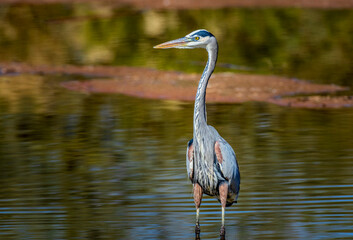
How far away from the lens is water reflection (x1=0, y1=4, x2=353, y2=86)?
21281 millimetres

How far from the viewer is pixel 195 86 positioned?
1783 centimetres

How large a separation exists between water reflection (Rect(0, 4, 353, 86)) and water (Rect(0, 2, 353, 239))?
3188 millimetres

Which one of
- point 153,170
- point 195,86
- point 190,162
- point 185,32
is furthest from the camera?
point 185,32

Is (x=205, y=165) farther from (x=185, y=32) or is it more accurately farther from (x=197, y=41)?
(x=185, y=32)

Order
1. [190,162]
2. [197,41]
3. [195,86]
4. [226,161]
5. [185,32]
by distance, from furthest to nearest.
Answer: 1. [185,32]
2. [195,86]
3. [197,41]
4. [190,162]
5. [226,161]

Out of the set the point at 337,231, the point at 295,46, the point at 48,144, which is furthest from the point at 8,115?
the point at 295,46

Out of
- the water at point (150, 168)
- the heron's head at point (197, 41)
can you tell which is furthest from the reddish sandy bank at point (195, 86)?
the heron's head at point (197, 41)

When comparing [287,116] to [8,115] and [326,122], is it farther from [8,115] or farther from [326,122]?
[8,115]

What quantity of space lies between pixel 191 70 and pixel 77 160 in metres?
9.64

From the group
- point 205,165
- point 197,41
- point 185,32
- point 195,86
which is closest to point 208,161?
point 205,165

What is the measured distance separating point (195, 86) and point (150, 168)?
7.52 metres

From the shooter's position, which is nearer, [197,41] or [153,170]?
[197,41]

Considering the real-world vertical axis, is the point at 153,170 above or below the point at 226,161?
below

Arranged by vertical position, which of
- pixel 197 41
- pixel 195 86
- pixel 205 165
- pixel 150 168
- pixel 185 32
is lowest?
pixel 185 32
